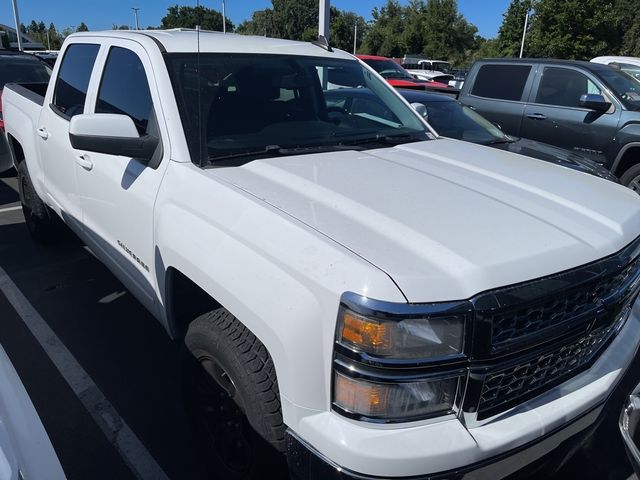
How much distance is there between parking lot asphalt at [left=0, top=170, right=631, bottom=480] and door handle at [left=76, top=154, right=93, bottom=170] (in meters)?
1.21

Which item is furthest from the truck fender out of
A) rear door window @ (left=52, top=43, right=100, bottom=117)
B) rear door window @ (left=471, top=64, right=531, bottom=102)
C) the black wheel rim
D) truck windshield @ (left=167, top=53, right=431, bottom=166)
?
rear door window @ (left=471, top=64, right=531, bottom=102)

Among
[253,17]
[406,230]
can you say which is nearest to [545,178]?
[406,230]

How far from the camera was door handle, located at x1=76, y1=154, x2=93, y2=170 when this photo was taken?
3.11m

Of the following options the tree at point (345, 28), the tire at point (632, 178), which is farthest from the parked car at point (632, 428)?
the tree at point (345, 28)

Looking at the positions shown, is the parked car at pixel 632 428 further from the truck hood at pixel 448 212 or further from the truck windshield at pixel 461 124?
the truck windshield at pixel 461 124

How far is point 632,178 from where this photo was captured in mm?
6633

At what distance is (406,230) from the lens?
71.8 inches

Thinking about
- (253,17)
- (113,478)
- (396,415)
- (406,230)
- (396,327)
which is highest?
(253,17)

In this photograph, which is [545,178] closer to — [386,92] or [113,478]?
[386,92]

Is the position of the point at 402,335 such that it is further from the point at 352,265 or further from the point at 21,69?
the point at 21,69

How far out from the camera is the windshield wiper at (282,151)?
98.7 inches

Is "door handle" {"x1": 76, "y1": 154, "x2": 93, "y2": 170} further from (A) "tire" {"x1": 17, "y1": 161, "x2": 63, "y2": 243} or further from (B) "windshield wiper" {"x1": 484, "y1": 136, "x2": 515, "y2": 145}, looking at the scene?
(B) "windshield wiper" {"x1": 484, "y1": 136, "x2": 515, "y2": 145}

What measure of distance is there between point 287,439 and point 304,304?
470 millimetres

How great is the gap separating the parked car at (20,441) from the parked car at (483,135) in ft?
16.2
